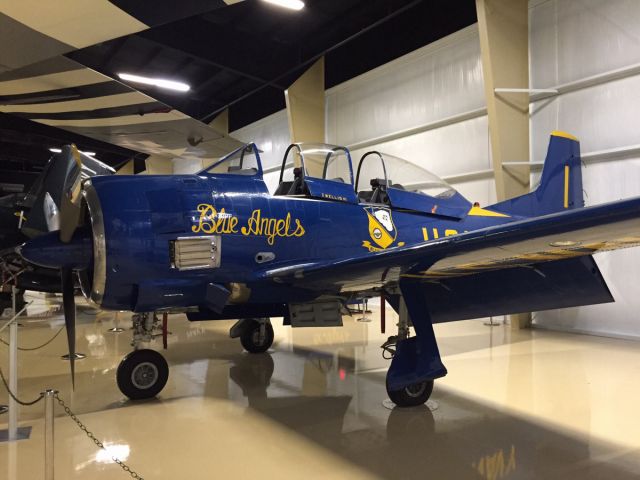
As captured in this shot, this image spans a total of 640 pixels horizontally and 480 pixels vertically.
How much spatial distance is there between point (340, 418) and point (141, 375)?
1.74m

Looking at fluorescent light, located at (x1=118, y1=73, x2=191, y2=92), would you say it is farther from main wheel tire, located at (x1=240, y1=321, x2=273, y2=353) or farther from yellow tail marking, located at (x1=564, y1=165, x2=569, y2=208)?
yellow tail marking, located at (x1=564, y1=165, x2=569, y2=208)

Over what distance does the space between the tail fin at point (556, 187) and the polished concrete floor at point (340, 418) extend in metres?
1.79

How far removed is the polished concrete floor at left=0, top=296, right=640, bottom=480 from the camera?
266 centimetres

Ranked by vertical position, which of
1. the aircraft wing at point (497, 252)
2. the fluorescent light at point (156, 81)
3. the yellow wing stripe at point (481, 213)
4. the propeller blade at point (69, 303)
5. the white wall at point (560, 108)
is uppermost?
the fluorescent light at point (156, 81)

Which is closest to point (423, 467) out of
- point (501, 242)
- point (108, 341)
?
point (501, 242)

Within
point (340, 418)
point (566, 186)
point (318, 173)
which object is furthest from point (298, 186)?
point (566, 186)

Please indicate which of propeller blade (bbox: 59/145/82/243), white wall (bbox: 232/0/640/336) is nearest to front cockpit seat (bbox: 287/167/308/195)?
white wall (bbox: 232/0/640/336)

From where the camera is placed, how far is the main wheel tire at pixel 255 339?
611 cm

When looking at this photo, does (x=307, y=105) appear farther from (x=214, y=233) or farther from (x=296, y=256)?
(x=214, y=233)

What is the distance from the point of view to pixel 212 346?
6648 mm

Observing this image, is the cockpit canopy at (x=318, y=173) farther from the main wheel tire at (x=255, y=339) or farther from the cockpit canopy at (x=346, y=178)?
the main wheel tire at (x=255, y=339)

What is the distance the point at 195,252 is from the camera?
365cm

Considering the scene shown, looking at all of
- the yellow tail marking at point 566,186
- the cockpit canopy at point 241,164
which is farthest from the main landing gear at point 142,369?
the yellow tail marking at point 566,186

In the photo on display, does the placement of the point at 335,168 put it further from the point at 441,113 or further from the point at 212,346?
the point at 441,113
